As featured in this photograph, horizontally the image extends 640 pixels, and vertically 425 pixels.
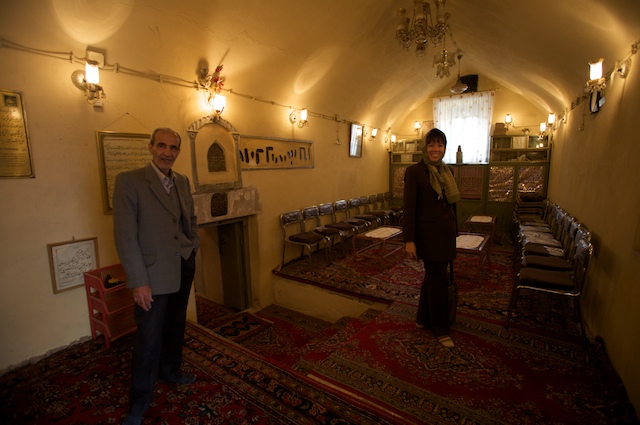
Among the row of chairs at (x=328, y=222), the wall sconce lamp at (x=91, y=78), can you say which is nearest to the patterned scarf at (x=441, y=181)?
the row of chairs at (x=328, y=222)

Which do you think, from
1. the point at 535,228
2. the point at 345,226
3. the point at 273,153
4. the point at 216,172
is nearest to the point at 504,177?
the point at 535,228

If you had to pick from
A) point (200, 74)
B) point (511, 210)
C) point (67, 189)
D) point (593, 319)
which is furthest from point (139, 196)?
point (511, 210)

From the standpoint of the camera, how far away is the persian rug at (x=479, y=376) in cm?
188

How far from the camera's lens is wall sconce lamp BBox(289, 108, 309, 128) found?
505 centimetres

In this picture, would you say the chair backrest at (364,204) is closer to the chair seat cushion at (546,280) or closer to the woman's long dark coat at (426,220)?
the chair seat cushion at (546,280)

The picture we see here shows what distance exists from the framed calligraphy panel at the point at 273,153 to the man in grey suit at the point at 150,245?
90.9 inches

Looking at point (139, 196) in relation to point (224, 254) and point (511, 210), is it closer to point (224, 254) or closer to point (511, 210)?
point (224, 254)

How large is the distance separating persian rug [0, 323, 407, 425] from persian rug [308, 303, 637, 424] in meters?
0.22

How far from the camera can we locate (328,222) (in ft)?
20.1

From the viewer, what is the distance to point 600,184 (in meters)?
3.06

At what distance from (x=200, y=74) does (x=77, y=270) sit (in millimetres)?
2293

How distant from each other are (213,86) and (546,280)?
12.5 ft

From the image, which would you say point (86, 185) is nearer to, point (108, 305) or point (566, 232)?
point (108, 305)

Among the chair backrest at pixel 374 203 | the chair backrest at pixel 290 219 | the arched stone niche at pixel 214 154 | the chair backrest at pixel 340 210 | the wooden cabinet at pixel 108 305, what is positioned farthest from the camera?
the chair backrest at pixel 374 203
